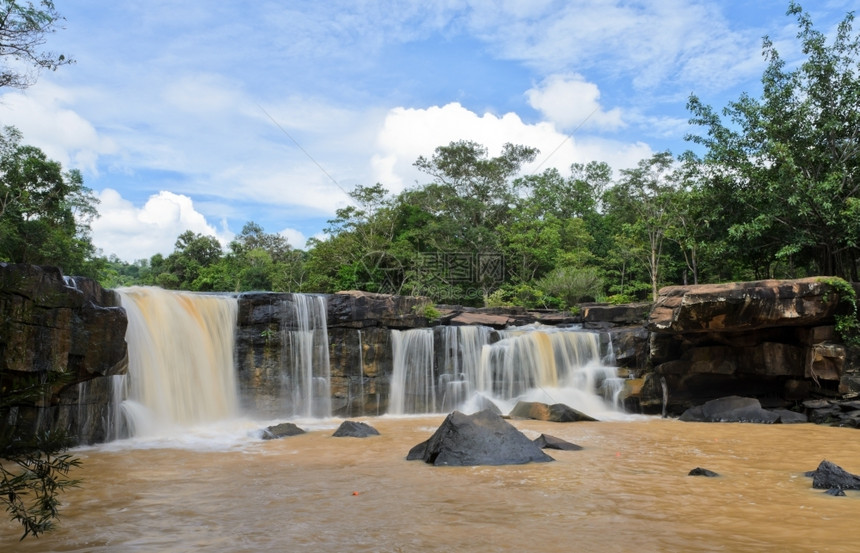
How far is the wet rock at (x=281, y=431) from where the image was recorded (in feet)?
36.8

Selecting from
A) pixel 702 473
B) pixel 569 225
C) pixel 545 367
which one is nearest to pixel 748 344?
pixel 545 367

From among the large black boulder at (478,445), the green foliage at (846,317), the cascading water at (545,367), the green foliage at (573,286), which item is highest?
the green foliage at (573,286)

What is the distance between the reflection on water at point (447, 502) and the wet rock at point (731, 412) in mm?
3373

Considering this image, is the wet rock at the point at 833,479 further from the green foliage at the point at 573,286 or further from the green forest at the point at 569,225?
the green foliage at the point at 573,286

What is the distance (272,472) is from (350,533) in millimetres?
3243

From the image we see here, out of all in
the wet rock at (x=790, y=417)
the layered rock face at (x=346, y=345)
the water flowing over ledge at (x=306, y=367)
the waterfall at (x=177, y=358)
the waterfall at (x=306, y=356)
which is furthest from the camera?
the waterfall at (x=306, y=356)

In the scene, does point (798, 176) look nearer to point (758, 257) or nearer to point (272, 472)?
point (758, 257)

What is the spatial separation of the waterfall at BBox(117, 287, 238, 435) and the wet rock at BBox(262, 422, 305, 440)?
8.24 ft

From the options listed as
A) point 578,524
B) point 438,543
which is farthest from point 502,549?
point 578,524

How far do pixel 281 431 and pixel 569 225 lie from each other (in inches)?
1142

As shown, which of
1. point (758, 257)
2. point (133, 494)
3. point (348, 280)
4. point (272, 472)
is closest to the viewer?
point (133, 494)

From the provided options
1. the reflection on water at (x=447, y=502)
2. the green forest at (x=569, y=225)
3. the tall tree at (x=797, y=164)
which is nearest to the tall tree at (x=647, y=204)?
the green forest at (x=569, y=225)

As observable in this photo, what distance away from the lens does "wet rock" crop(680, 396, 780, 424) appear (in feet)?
43.5

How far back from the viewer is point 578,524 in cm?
501
